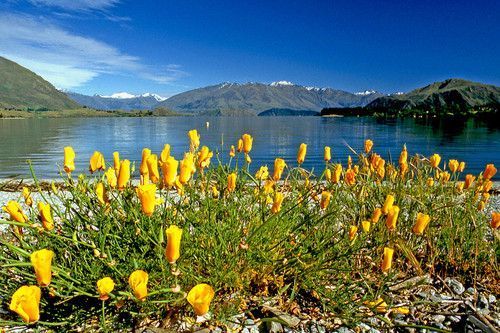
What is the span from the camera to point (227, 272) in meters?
2.54

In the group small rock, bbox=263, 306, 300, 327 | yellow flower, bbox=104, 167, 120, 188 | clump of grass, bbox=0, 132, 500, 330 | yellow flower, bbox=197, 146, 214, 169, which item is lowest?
small rock, bbox=263, 306, 300, 327

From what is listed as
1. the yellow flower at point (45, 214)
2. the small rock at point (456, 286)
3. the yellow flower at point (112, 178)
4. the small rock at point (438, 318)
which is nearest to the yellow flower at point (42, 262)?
the yellow flower at point (45, 214)

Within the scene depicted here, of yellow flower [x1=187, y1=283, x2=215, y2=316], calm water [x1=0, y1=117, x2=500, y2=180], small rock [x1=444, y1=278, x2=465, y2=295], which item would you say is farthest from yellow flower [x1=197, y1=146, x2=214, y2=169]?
small rock [x1=444, y1=278, x2=465, y2=295]

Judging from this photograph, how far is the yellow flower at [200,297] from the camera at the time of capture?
1.60 meters

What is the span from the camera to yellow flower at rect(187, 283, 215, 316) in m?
1.60

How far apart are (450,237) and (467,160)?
24.3 metres

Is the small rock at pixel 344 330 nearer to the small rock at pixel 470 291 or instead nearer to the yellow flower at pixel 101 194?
the small rock at pixel 470 291

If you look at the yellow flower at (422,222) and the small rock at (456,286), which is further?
the small rock at (456,286)

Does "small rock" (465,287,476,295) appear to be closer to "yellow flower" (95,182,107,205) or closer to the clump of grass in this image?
the clump of grass

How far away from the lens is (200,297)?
162 cm

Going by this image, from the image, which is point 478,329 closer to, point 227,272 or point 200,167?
point 227,272

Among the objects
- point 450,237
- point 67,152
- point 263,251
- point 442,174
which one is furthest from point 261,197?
point 442,174

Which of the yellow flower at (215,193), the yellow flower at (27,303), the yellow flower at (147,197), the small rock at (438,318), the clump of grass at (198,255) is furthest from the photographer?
the yellow flower at (215,193)

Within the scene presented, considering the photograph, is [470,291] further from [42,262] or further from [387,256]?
[42,262]
